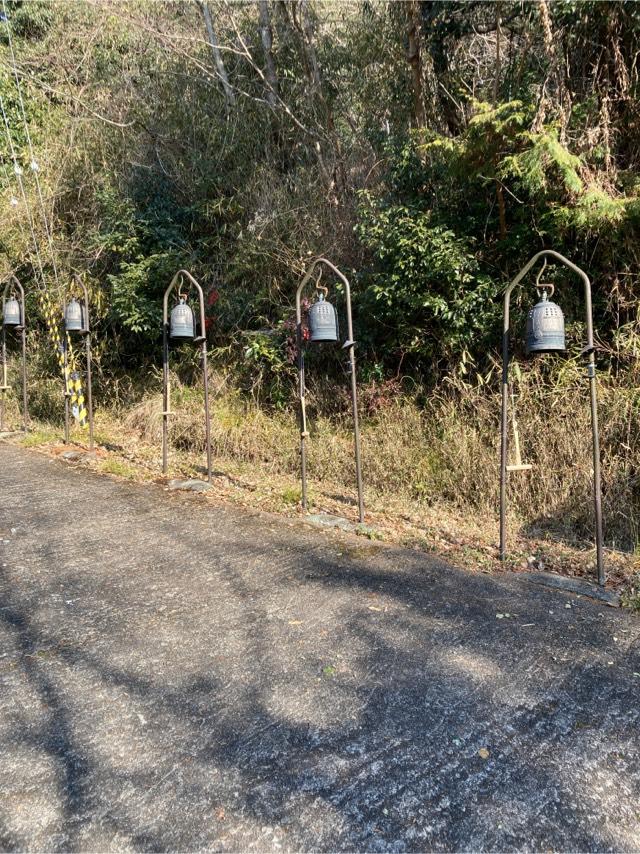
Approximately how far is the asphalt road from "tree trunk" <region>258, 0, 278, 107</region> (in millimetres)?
7304

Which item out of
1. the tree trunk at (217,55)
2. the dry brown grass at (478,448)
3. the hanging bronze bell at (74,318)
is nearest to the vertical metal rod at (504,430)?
the dry brown grass at (478,448)

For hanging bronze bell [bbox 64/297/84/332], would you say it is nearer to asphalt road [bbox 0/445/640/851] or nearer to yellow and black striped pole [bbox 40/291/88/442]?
yellow and black striped pole [bbox 40/291/88/442]

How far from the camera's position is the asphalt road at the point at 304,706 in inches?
72.3

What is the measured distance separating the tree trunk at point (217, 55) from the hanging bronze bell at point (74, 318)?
436 centimetres

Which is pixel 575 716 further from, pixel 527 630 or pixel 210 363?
pixel 210 363

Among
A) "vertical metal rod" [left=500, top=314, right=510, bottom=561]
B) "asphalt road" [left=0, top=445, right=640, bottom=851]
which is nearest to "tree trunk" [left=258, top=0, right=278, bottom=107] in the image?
"vertical metal rod" [left=500, top=314, right=510, bottom=561]

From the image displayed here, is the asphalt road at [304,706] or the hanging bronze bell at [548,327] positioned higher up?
the hanging bronze bell at [548,327]

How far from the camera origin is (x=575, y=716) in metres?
2.41

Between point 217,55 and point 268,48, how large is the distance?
0.83 m

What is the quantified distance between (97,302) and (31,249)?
2.07 metres

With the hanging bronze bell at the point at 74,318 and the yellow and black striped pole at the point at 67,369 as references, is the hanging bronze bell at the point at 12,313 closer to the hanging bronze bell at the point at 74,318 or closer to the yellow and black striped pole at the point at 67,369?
the yellow and black striped pole at the point at 67,369

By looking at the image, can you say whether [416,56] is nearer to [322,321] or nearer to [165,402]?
[322,321]

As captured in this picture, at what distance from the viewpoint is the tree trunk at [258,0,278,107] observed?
27.8ft

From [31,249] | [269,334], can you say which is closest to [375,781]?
[269,334]
